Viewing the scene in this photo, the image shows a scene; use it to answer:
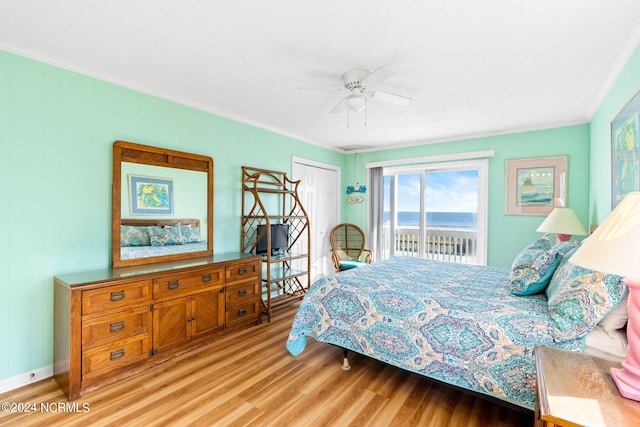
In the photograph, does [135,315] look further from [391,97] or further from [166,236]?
[391,97]

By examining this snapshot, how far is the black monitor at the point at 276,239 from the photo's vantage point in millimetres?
3875

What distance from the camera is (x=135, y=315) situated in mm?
2396

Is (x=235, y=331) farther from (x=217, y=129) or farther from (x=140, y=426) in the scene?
(x=217, y=129)

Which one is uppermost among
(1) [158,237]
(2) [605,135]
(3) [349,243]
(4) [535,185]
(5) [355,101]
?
(5) [355,101]

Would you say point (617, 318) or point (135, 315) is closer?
point (617, 318)

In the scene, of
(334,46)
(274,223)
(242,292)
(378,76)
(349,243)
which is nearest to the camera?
(334,46)

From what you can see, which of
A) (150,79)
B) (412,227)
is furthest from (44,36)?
(412,227)

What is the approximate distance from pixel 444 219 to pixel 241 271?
334 centimetres

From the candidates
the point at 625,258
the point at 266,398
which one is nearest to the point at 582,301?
the point at 625,258

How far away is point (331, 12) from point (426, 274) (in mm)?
2353

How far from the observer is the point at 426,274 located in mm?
2941

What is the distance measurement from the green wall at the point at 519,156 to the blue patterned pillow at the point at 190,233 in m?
3.67
